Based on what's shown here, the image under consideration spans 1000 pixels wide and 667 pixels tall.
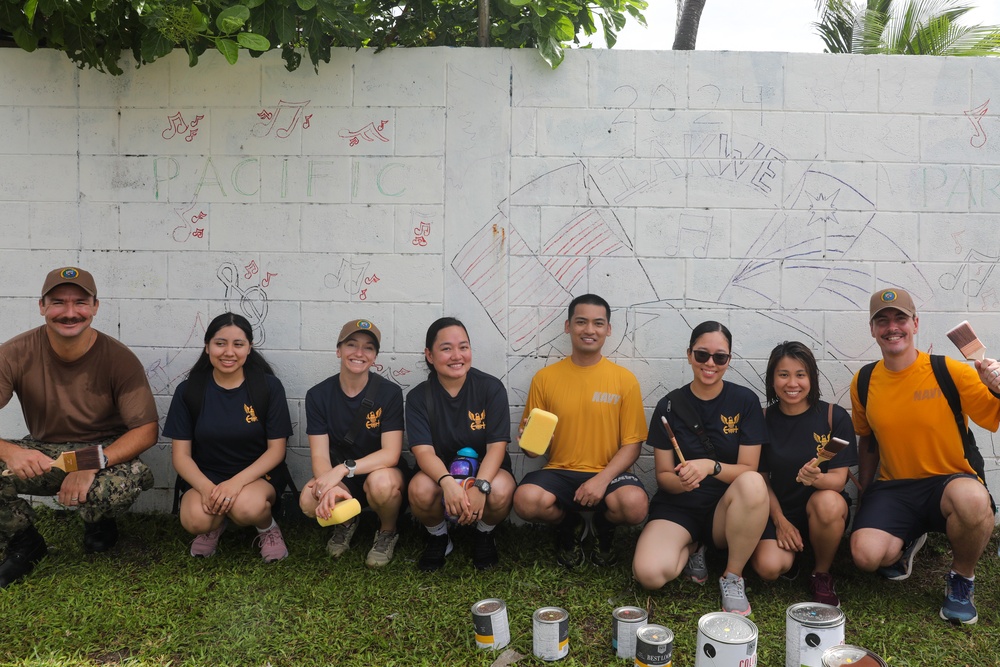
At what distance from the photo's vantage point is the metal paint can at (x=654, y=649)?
9.34ft

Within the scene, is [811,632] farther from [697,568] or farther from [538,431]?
[538,431]

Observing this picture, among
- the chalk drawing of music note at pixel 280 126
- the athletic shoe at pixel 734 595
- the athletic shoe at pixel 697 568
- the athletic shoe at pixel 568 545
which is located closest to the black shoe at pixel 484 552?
the athletic shoe at pixel 568 545

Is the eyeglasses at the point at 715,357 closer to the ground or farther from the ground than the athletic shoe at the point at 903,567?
farther from the ground

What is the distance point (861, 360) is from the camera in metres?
4.43

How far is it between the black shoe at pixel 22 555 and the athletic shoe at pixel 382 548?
Result: 175cm

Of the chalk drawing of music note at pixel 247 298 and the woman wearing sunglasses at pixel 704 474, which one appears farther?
the chalk drawing of music note at pixel 247 298

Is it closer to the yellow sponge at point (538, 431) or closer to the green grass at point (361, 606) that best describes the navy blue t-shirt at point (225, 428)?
the green grass at point (361, 606)

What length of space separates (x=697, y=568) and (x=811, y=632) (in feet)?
3.29

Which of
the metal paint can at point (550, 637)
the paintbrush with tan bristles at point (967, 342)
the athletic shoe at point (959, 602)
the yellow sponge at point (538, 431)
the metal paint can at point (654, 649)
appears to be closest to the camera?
the metal paint can at point (654, 649)

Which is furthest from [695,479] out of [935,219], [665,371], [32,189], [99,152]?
[32,189]

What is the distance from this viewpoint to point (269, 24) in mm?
4059

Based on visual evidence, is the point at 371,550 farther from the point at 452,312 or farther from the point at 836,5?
the point at 836,5

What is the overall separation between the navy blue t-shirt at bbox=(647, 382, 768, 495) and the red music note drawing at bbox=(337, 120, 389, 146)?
2287 millimetres

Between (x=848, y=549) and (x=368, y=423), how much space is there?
9.19 ft
